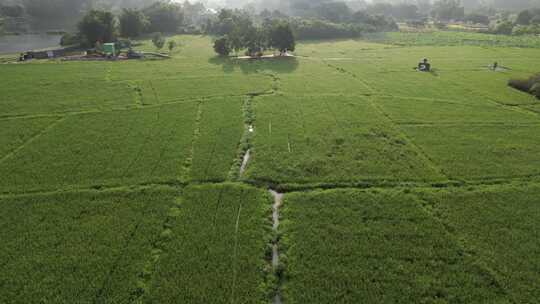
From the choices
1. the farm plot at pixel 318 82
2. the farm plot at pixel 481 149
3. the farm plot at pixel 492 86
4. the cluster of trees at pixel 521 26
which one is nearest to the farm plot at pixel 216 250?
the farm plot at pixel 481 149

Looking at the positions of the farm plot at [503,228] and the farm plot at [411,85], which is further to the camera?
the farm plot at [411,85]

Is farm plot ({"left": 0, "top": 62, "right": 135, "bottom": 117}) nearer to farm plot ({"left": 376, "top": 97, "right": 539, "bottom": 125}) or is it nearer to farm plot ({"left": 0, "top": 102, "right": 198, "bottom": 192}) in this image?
farm plot ({"left": 0, "top": 102, "right": 198, "bottom": 192})

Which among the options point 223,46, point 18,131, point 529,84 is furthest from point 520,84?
point 18,131

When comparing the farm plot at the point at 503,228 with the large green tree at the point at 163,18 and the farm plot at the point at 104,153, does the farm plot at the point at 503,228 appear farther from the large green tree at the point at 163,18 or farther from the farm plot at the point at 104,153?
the large green tree at the point at 163,18

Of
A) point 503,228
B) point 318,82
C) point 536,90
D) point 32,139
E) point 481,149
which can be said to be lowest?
point 503,228

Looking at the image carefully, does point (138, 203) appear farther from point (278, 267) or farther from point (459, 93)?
point (459, 93)

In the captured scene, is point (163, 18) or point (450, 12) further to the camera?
point (450, 12)

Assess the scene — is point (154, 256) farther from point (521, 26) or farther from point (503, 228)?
point (521, 26)

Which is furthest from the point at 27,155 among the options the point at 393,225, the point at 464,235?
the point at 464,235
